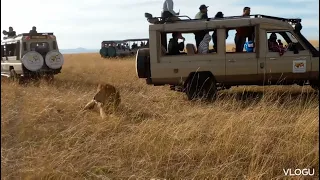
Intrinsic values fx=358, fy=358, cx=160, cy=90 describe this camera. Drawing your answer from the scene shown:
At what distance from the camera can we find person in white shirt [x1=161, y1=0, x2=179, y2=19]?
305 inches

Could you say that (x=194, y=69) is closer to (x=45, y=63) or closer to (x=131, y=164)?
(x=131, y=164)

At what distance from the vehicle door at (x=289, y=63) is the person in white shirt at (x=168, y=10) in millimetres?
2058

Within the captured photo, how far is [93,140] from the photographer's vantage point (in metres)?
4.72

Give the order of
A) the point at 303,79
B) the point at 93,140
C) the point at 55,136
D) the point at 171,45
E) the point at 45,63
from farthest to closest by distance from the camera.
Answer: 1. the point at 45,63
2. the point at 171,45
3. the point at 303,79
4. the point at 55,136
5. the point at 93,140

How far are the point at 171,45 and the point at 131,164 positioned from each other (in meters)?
4.38

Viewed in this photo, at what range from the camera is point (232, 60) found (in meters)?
7.40

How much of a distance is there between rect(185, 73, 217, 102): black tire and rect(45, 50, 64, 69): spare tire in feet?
16.1

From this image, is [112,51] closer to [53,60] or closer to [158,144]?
[53,60]

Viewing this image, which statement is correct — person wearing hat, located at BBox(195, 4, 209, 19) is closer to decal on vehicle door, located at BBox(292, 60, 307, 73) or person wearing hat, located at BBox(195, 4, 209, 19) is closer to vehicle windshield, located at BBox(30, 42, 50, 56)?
decal on vehicle door, located at BBox(292, 60, 307, 73)

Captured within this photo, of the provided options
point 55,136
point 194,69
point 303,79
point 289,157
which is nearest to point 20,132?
point 55,136

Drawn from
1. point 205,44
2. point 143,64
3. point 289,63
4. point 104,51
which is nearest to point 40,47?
point 143,64

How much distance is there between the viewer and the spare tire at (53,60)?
34.8ft

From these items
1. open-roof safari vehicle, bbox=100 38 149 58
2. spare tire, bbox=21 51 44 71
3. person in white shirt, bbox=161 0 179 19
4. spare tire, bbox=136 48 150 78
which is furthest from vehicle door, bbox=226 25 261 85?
open-roof safari vehicle, bbox=100 38 149 58

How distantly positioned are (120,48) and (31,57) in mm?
22139
